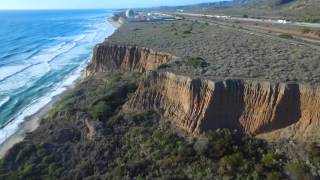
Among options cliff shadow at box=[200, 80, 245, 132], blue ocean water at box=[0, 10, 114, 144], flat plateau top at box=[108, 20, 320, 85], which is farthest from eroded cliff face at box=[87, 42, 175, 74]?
cliff shadow at box=[200, 80, 245, 132]

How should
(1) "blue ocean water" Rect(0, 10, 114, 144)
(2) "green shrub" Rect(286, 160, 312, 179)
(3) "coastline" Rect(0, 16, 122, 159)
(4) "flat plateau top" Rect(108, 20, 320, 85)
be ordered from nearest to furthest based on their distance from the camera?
(2) "green shrub" Rect(286, 160, 312, 179) < (4) "flat plateau top" Rect(108, 20, 320, 85) < (3) "coastline" Rect(0, 16, 122, 159) < (1) "blue ocean water" Rect(0, 10, 114, 144)

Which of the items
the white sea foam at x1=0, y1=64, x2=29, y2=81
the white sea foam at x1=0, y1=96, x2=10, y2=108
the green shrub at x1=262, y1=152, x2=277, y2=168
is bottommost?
the white sea foam at x1=0, y1=64, x2=29, y2=81

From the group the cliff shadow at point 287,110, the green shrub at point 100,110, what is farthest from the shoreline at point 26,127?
the cliff shadow at point 287,110

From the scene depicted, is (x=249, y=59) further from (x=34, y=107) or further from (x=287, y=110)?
(x=34, y=107)

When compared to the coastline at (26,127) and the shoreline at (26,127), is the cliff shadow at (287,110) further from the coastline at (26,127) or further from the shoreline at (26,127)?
the shoreline at (26,127)

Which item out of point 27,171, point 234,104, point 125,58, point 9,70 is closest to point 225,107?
point 234,104

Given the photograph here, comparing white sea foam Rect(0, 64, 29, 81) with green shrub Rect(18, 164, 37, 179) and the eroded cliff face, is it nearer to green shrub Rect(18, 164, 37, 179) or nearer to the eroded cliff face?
the eroded cliff face

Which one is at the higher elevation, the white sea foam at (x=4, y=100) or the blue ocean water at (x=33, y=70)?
the white sea foam at (x=4, y=100)
